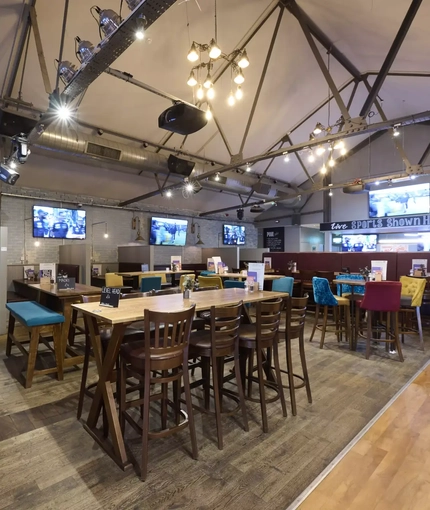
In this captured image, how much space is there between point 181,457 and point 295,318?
56.4 inches

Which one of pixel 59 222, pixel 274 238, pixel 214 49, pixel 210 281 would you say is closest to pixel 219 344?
pixel 214 49

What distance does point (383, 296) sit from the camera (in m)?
4.12

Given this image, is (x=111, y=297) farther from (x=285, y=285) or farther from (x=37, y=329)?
(x=285, y=285)

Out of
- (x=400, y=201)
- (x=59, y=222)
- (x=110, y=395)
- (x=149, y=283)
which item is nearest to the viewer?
(x=110, y=395)

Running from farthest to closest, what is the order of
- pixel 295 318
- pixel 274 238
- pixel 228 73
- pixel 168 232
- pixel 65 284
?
pixel 274 238, pixel 168 232, pixel 228 73, pixel 65 284, pixel 295 318

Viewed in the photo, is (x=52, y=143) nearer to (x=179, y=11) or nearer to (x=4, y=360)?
(x=179, y=11)

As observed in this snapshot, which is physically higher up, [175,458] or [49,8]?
[49,8]

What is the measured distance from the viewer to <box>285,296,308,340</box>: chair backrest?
2713mm

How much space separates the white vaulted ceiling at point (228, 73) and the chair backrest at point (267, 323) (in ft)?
8.71

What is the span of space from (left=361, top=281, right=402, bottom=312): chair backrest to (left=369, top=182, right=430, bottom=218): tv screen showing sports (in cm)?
649

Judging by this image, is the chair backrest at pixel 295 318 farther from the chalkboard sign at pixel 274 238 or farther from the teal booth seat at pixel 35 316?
the chalkboard sign at pixel 274 238

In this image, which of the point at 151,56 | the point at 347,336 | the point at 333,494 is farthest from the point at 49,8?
the point at 347,336

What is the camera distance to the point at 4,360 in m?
3.98

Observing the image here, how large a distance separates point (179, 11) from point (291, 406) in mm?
5342
